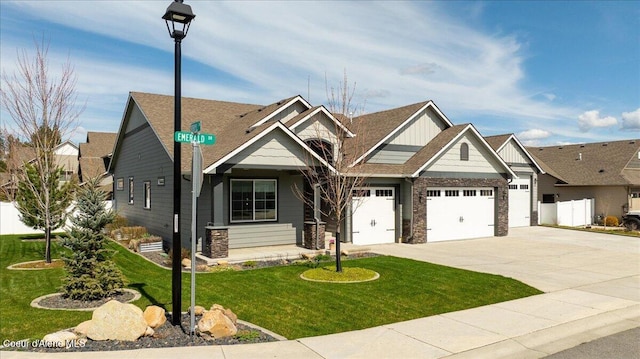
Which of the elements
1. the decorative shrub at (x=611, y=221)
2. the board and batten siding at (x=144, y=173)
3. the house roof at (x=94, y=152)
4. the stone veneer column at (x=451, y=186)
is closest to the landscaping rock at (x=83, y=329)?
the board and batten siding at (x=144, y=173)

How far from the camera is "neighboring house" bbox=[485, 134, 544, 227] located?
26625mm

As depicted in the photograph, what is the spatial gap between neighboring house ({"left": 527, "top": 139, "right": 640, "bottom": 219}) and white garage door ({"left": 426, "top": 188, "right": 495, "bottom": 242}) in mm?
10880

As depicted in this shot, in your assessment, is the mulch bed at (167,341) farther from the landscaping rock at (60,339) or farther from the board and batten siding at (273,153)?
the board and batten siding at (273,153)

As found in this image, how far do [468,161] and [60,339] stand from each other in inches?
735

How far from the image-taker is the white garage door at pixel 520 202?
87.3 feet

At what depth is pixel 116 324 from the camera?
6840 millimetres

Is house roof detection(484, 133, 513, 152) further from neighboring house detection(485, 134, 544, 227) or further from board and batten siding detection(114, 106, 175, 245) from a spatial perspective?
board and batten siding detection(114, 106, 175, 245)

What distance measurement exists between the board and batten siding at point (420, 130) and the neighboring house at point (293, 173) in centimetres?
5

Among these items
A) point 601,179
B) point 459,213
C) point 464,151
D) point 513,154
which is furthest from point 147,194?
point 601,179

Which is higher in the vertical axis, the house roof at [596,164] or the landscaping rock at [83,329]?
the house roof at [596,164]

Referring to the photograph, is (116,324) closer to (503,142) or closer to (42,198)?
(42,198)

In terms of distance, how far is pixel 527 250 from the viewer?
58.5 ft

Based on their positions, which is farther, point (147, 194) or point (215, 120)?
point (147, 194)

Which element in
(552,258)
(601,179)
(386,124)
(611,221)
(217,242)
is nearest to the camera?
(217,242)
